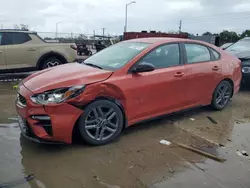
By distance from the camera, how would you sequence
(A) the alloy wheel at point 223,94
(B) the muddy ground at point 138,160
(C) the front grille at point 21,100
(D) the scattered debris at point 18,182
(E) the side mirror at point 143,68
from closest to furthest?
(D) the scattered debris at point 18,182 < (B) the muddy ground at point 138,160 < (C) the front grille at point 21,100 < (E) the side mirror at point 143,68 < (A) the alloy wheel at point 223,94

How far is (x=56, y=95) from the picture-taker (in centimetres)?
357

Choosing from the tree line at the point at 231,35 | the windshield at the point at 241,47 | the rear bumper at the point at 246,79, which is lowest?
the rear bumper at the point at 246,79

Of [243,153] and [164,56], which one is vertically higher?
[164,56]

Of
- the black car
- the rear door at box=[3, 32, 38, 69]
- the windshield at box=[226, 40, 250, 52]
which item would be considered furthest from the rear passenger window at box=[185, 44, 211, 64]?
the rear door at box=[3, 32, 38, 69]

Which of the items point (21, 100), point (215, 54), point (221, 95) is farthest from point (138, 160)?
point (215, 54)

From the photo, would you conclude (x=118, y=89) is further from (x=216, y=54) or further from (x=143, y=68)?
(x=216, y=54)

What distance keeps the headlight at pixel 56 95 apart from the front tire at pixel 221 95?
3125mm

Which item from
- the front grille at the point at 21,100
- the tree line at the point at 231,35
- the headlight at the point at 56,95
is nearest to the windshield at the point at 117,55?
the headlight at the point at 56,95

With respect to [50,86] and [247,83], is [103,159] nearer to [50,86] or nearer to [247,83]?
[50,86]

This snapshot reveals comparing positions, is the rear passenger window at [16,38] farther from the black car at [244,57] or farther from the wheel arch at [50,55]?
the black car at [244,57]

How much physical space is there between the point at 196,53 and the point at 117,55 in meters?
1.57

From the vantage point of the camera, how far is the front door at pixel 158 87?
4152 mm

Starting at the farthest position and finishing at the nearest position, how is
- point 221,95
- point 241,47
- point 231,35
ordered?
point 231,35, point 241,47, point 221,95

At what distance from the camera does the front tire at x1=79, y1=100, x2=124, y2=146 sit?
374 cm
